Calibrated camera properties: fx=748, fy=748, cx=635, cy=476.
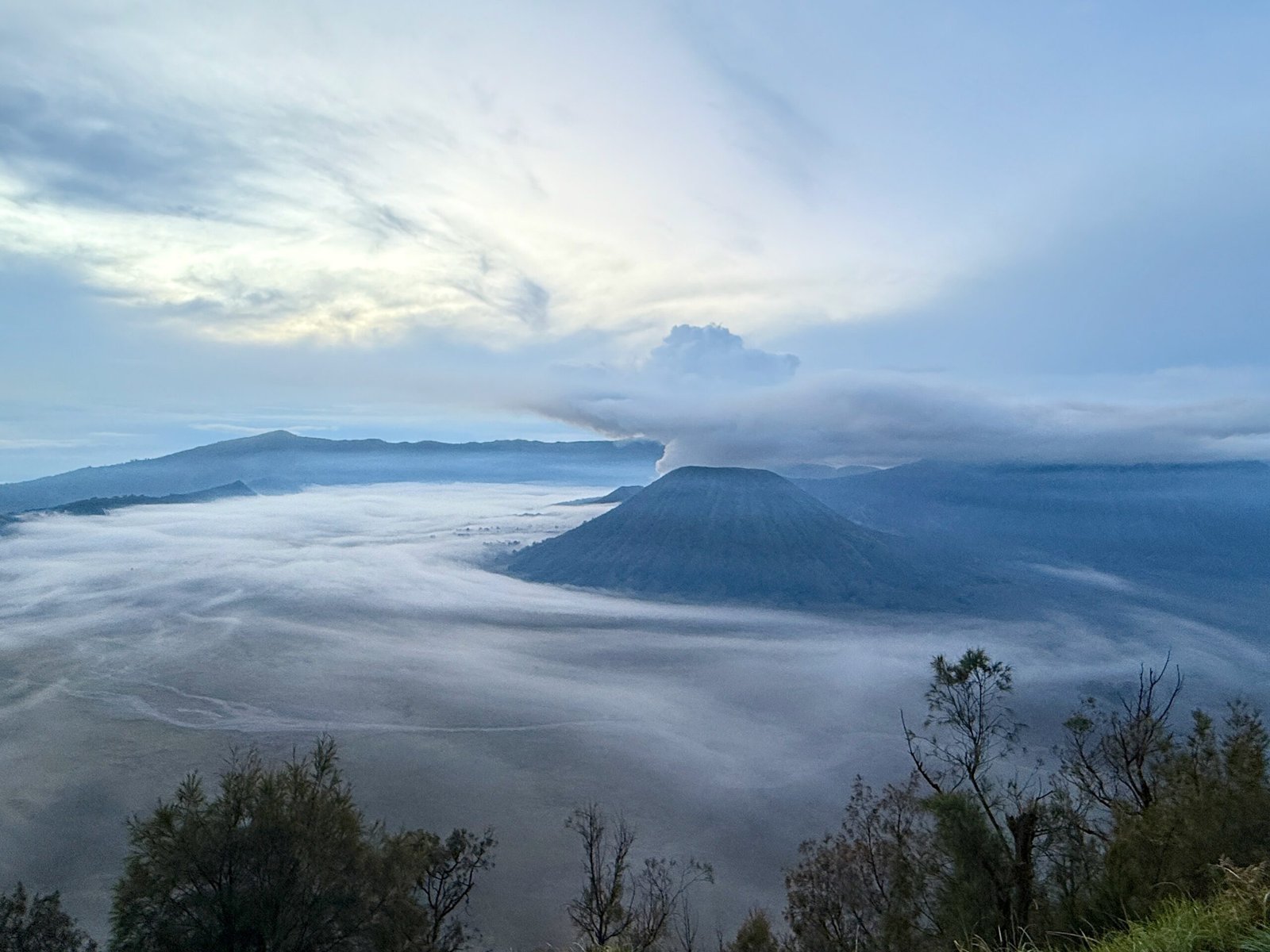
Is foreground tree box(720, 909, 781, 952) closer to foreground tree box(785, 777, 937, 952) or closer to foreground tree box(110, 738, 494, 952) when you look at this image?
foreground tree box(785, 777, 937, 952)

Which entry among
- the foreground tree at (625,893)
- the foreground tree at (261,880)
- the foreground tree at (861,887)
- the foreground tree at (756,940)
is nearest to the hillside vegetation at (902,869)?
the foreground tree at (261,880)

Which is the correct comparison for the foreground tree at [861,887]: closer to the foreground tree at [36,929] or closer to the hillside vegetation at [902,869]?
the hillside vegetation at [902,869]

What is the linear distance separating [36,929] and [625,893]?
3209cm

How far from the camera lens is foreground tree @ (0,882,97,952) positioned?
18.0m

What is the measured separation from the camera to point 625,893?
43875mm

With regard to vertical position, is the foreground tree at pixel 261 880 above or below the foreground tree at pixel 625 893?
above

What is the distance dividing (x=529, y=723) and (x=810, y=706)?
129 feet

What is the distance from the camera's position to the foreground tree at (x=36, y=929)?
18.0 m

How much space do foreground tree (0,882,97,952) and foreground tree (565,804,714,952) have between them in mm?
13200

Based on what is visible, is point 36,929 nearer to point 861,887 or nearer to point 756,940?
point 756,940

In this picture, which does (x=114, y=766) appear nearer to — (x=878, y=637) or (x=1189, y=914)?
(x=1189, y=914)

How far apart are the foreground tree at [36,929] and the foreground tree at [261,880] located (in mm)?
Answer: 7950

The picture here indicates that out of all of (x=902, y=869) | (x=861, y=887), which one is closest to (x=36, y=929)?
(x=902, y=869)

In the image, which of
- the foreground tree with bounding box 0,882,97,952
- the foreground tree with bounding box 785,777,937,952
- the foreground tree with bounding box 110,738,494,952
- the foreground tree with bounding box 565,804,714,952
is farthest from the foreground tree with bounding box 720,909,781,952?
Result: the foreground tree with bounding box 0,882,97,952
